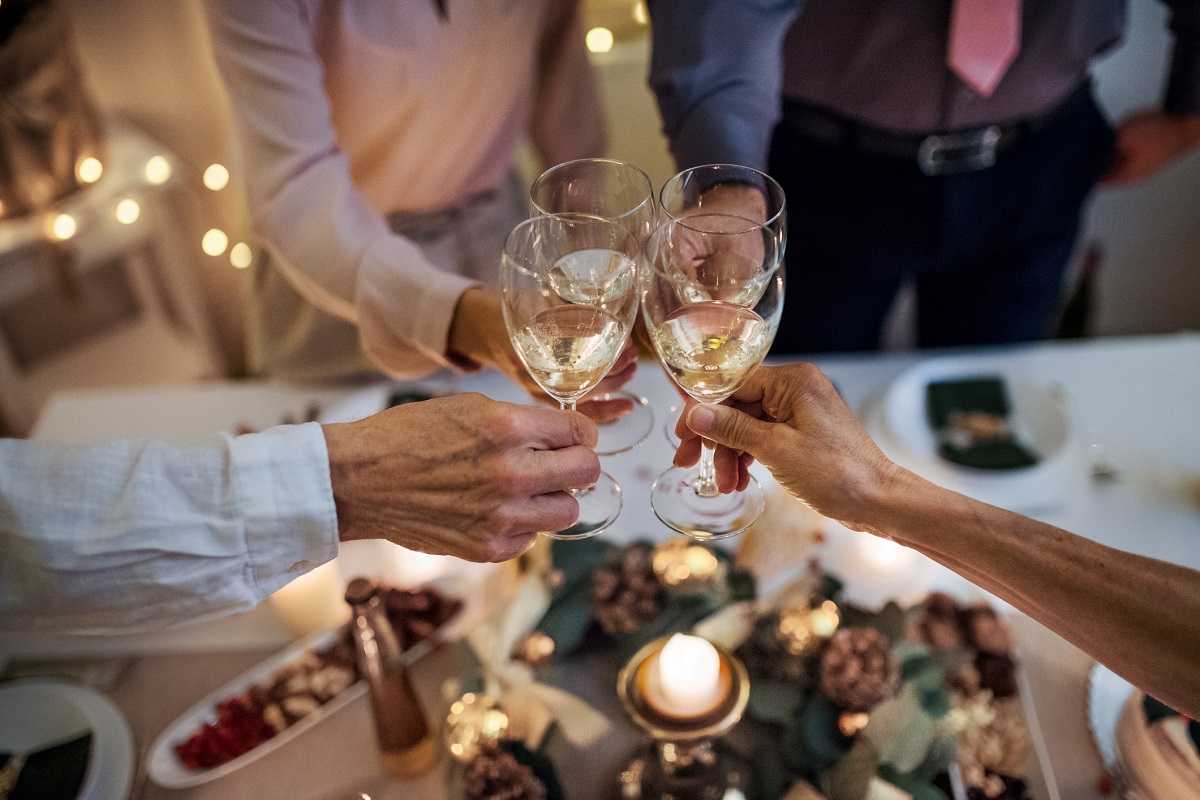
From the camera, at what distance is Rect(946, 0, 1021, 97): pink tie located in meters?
1.21

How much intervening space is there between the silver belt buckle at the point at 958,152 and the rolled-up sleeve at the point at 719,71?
286 millimetres

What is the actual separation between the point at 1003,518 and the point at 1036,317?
106cm

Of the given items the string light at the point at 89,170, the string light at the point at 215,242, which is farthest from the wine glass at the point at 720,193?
the string light at the point at 215,242

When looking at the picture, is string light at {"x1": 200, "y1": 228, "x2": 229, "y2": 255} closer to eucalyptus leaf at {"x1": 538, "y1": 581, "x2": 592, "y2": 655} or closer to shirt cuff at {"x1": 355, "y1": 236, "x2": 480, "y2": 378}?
shirt cuff at {"x1": 355, "y1": 236, "x2": 480, "y2": 378}

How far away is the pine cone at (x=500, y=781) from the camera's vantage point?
85 cm

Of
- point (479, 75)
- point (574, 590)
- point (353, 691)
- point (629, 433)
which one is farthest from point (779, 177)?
point (353, 691)

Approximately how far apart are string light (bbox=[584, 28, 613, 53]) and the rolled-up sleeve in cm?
29

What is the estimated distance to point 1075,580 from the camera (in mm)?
681

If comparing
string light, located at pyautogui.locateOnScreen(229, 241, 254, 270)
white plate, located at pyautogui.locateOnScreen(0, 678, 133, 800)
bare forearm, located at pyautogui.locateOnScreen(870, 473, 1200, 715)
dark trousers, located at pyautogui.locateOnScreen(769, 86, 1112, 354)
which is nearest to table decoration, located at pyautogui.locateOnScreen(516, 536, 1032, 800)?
bare forearm, located at pyautogui.locateOnScreen(870, 473, 1200, 715)

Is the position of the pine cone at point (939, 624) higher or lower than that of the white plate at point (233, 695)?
higher

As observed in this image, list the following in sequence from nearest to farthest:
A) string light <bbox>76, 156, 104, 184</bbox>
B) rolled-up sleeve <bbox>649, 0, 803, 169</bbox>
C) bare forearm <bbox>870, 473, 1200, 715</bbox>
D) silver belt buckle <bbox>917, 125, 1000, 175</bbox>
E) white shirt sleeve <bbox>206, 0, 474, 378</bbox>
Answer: bare forearm <bbox>870, 473, 1200, 715</bbox>
white shirt sleeve <bbox>206, 0, 474, 378</bbox>
rolled-up sleeve <bbox>649, 0, 803, 169</bbox>
silver belt buckle <bbox>917, 125, 1000, 175</bbox>
string light <bbox>76, 156, 104, 184</bbox>

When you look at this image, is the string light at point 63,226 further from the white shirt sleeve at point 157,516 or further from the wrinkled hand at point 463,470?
the wrinkled hand at point 463,470

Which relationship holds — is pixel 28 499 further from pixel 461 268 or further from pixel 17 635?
pixel 461 268

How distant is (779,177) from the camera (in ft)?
5.07
